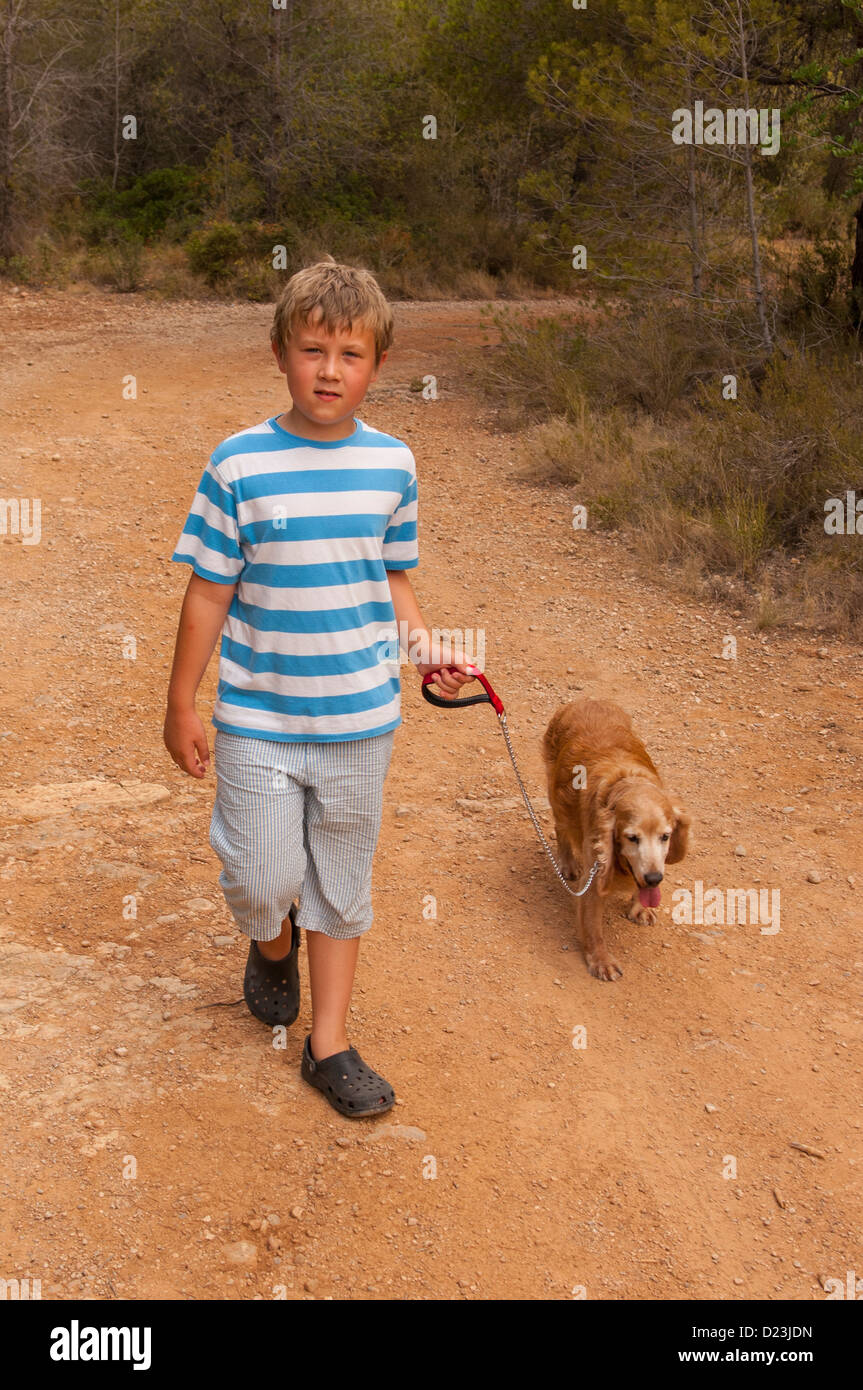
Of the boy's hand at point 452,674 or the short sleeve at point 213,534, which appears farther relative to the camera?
the boy's hand at point 452,674

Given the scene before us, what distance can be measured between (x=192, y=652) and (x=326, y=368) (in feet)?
2.30

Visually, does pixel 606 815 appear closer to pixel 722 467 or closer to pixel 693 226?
pixel 722 467

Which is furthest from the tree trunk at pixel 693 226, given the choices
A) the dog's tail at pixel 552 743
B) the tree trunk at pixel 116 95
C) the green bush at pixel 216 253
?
the tree trunk at pixel 116 95

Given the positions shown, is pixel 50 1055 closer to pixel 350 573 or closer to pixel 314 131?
pixel 350 573

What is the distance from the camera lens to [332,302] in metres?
2.62

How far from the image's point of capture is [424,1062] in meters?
3.42

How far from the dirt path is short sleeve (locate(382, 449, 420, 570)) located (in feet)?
4.63

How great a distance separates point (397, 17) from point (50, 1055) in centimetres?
1711

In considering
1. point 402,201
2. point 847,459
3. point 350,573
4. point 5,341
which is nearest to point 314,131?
point 402,201

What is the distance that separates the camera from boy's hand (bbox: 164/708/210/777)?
2.77 m

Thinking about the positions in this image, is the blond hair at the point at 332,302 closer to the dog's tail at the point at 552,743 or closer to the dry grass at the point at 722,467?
the dog's tail at the point at 552,743

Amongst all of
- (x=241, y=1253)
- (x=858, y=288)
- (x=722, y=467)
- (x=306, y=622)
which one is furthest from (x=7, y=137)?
(x=241, y=1253)

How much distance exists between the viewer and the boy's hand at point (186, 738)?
9.08 feet

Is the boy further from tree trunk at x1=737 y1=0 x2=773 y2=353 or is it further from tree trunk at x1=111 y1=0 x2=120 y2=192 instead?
tree trunk at x1=111 y1=0 x2=120 y2=192
